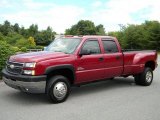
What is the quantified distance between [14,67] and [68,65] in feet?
4.88

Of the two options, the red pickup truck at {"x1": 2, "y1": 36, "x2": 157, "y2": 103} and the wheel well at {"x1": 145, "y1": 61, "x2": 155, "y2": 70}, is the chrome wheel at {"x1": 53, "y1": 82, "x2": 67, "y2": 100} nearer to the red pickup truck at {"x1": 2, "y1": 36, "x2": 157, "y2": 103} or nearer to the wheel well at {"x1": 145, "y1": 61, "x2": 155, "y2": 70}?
the red pickup truck at {"x1": 2, "y1": 36, "x2": 157, "y2": 103}

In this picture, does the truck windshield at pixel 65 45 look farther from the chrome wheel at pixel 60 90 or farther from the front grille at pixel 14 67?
the front grille at pixel 14 67

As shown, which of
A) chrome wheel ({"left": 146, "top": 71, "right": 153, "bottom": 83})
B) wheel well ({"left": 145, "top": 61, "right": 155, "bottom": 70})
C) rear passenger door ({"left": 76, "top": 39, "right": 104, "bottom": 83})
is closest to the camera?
rear passenger door ({"left": 76, "top": 39, "right": 104, "bottom": 83})

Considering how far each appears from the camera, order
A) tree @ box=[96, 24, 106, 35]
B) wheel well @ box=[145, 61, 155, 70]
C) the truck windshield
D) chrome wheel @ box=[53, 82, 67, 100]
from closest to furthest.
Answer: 1. chrome wheel @ box=[53, 82, 67, 100]
2. the truck windshield
3. wheel well @ box=[145, 61, 155, 70]
4. tree @ box=[96, 24, 106, 35]

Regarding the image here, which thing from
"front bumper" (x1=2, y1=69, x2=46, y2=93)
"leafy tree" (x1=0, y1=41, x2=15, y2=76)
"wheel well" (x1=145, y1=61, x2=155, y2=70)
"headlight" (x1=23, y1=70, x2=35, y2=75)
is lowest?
"front bumper" (x1=2, y1=69, x2=46, y2=93)

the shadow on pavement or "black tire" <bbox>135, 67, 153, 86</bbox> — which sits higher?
"black tire" <bbox>135, 67, 153, 86</bbox>

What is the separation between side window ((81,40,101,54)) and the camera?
8.66 meters

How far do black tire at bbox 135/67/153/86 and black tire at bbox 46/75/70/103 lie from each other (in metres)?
3.76

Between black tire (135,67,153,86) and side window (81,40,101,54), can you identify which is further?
black tire (135,67,153,86)

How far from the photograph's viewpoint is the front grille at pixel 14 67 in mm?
→ 7625

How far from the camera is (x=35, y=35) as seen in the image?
116 m

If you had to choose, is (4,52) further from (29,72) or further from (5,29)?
(5,29)

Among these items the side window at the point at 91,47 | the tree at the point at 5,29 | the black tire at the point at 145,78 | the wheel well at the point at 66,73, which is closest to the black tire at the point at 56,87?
the wheel well at the point at 66,73

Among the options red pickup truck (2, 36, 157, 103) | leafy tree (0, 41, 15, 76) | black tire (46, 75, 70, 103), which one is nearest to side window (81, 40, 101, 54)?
red pickup truck (2, 36, 157, 103)
